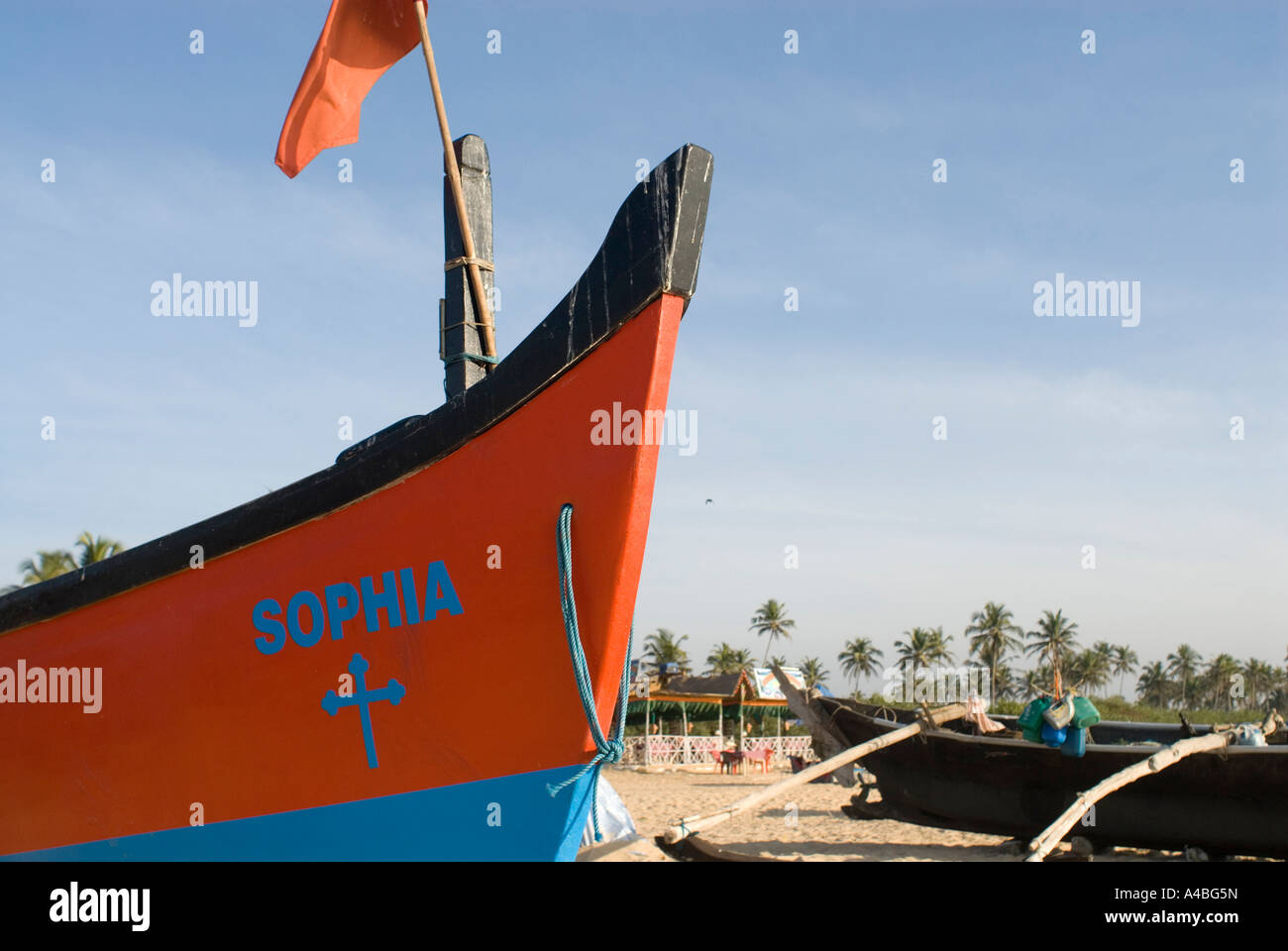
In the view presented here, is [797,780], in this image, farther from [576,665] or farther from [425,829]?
[576,665]

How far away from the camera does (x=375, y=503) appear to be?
4297mm

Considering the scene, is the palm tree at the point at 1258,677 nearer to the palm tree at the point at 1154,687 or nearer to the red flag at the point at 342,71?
the palm tree at the point at 1154,687

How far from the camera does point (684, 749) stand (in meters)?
31.8

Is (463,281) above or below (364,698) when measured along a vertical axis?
above

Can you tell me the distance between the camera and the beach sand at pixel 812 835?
35.8 ft

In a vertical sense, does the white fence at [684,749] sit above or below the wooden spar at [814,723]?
below

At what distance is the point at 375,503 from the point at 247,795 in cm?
144

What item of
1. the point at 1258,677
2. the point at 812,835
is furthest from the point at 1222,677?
the point at 812,835

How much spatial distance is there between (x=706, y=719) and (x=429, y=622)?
33.8 m

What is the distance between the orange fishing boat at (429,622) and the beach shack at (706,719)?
26.1 metres
